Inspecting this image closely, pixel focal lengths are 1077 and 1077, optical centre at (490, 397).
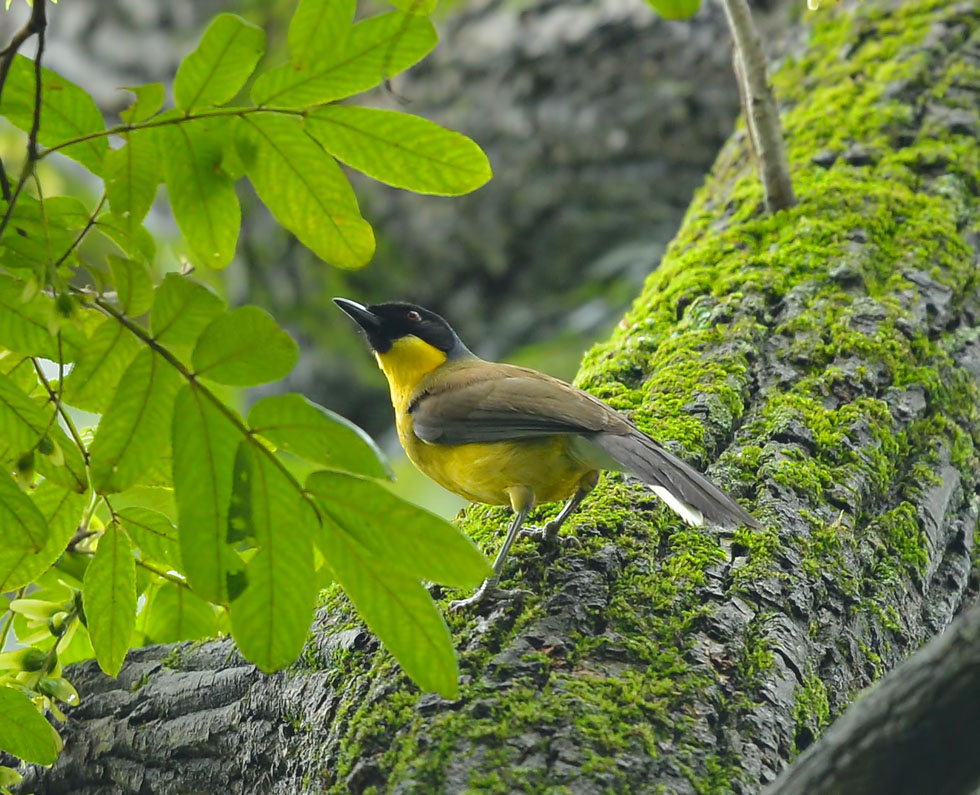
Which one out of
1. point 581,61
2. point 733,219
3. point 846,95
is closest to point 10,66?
point 733,219

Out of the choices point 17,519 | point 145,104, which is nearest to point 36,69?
point 145,104

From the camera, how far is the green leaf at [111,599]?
2.21m

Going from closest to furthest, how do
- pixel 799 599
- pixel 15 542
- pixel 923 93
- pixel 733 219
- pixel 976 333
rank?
pixel 15 542 → pixel 799 599 → pixel 976 333 → pixel 733 219 → pixel 923 93

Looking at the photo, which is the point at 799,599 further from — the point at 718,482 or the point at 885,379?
the point at 885,379

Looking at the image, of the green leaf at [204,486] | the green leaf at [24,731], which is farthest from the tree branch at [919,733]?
the green leaf at [24,731]

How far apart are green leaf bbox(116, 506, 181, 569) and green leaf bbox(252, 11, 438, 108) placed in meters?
1.00

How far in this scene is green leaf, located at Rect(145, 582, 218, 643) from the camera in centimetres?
278

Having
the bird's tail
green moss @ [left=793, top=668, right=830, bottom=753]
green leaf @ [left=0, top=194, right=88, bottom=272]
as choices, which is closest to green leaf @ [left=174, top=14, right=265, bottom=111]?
green leaf @ [left=0, top=194, right=88, bottom=272]

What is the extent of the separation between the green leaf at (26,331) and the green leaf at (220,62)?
→ 20.4 inches

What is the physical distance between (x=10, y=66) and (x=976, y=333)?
2998 mm

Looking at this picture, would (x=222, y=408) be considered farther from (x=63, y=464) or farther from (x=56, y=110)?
(x=56, y=110)

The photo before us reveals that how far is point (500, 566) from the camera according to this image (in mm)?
2709

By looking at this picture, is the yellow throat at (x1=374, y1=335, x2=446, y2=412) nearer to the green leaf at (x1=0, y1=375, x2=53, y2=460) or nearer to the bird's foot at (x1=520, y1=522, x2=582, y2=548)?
the bird's foot at (x1=520, y1=522, x2=582, y2=548)

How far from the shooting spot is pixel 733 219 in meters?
4.27
